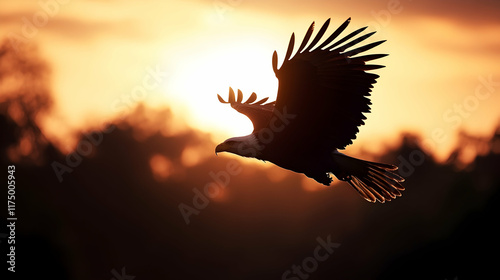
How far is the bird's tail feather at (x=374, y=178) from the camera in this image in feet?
41.6

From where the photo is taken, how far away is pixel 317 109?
37.1 ft

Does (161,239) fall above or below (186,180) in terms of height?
below

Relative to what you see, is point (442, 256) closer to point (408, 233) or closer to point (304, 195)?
point (408, 233)

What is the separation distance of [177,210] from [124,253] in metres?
3.58

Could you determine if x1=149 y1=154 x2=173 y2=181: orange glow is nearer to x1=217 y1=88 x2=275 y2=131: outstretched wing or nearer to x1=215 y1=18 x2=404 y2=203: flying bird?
x1=217 y1=88 x2=275 y2=131: outstretched wing

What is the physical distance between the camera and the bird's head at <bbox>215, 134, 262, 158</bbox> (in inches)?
468

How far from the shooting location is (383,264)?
105ft

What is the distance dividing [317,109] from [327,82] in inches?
17.6

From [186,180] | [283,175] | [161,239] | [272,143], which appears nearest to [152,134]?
[186,180]

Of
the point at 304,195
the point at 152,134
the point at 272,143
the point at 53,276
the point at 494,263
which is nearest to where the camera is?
the point at 272,143

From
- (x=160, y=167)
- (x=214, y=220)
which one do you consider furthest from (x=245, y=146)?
(x=160, y=167)

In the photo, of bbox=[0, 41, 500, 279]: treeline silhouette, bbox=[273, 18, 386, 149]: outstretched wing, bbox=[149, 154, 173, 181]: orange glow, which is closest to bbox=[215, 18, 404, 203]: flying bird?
bbox=[273, 18, 386, 149]: outstretched wing

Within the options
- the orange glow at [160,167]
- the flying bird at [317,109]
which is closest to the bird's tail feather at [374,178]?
the flying bird at [317,109]

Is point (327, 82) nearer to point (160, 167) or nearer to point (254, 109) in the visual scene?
point (254, 109)
